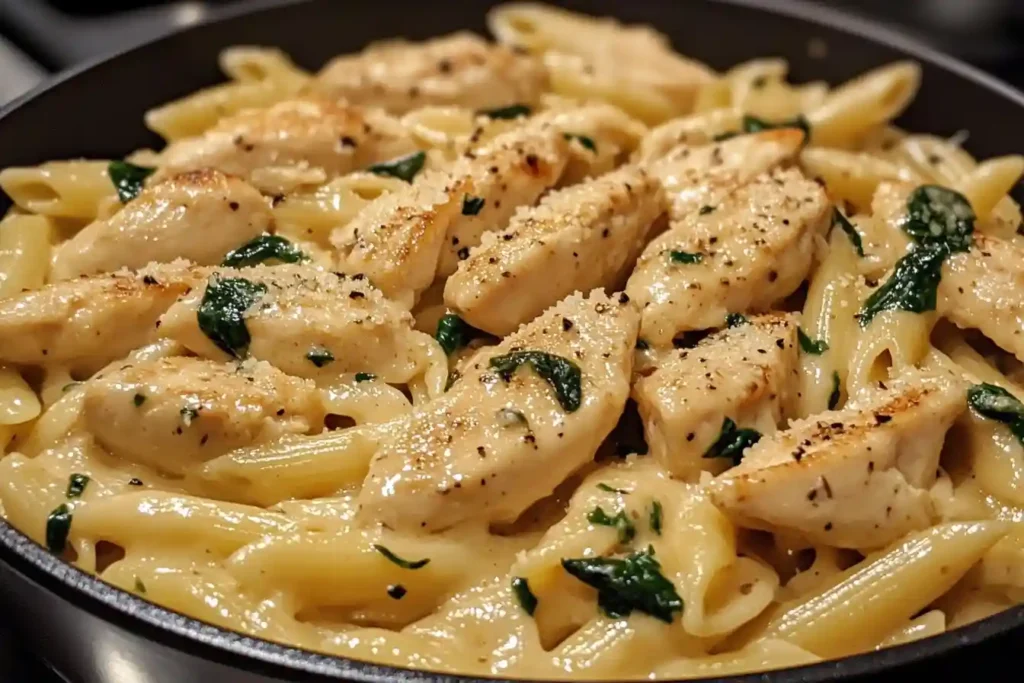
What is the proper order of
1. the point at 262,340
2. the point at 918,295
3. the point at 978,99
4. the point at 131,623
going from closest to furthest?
the point at 131,623 < the point at 262,340 < the point at 918,295 < the point at 978,99

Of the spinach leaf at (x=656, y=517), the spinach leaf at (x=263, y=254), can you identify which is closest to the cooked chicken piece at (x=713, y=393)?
the spinach leaf at (x=656, y=517)

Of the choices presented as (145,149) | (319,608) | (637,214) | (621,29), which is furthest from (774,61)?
(319,608)

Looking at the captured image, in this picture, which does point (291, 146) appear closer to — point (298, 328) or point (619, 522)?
point (298, 328)

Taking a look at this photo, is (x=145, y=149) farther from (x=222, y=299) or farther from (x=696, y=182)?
(x=696, y=182)

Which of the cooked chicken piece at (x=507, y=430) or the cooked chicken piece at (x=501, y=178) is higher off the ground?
the cooked chicken piece at (x=501, y=178)

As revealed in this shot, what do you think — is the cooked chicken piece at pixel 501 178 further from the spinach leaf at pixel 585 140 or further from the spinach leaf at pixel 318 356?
the spinach leaf at pixel 318 356
